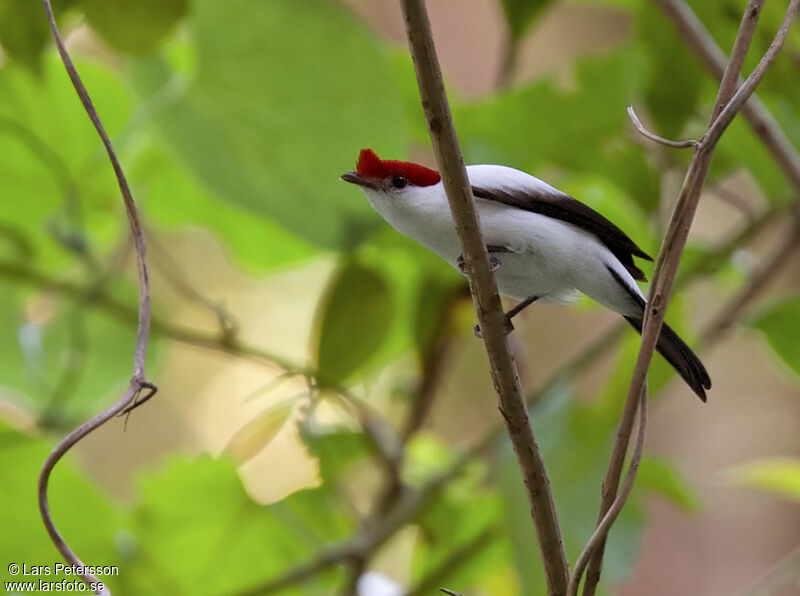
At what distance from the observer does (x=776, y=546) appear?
1.69 metres

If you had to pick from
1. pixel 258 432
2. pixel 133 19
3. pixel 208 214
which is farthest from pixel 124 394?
pixel 208 214

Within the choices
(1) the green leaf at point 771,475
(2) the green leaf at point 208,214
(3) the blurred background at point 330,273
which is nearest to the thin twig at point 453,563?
(3) the blurred background at point 330,273

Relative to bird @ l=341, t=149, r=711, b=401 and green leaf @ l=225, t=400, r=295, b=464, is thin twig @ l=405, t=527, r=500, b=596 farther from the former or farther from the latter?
bird @ l=341, t=149, r=711, b=401

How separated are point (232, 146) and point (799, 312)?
0.52 meters

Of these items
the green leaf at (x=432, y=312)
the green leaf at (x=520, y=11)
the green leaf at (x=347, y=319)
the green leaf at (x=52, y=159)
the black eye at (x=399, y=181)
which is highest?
the green leaf at (x=52, y=159)

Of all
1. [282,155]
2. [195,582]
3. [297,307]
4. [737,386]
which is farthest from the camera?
[737,386]

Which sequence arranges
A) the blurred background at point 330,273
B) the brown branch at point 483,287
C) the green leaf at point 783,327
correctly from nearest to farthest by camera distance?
1. the brown branch at point 483,287
2. the green leaf at point 783,327
3. the blurred background at point 330,273

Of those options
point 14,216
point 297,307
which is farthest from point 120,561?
point 297,307

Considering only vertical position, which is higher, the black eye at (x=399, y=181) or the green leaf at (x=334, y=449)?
the green leaf at (x=334, y=449)

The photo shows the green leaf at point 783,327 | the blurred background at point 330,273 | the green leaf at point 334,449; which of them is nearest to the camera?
the green leaf at point 783,327

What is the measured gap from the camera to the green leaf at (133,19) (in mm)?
700

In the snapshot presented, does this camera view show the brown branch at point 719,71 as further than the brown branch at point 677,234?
Yes

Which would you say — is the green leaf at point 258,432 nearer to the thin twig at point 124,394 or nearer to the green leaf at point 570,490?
the green leaf at point 570,490

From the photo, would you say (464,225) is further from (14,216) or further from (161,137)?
(14,216)
